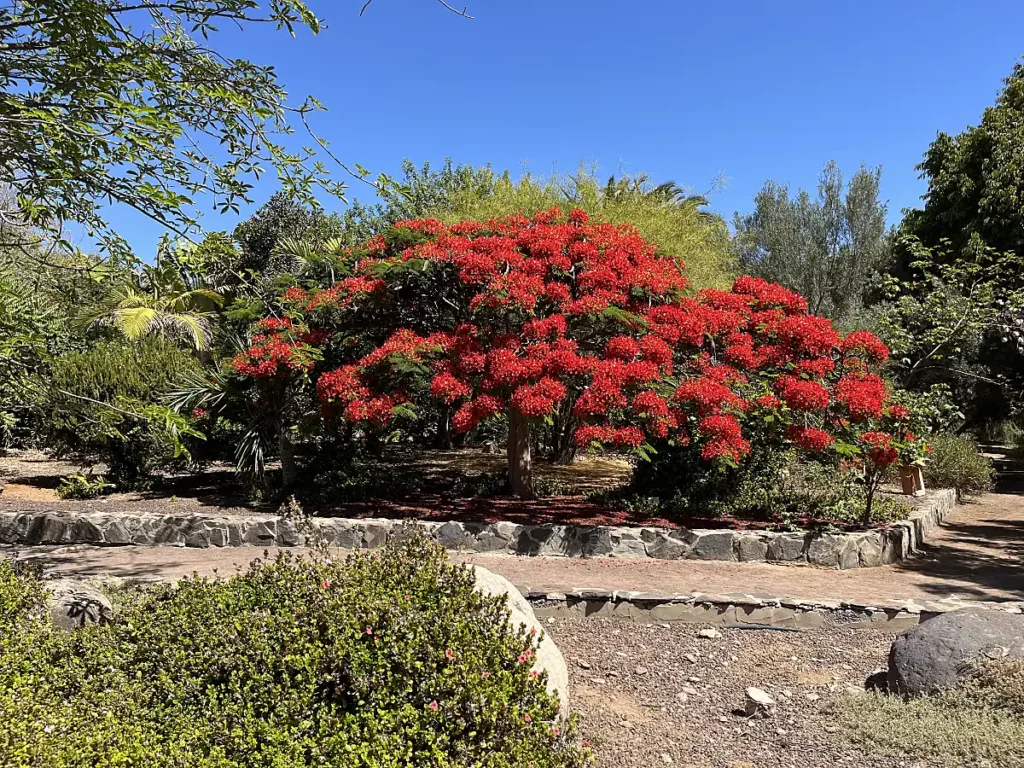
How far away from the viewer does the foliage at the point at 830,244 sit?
24.5 meters

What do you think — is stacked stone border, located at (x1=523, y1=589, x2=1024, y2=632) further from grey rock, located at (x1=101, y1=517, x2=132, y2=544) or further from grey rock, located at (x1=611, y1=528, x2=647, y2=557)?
grey rock, located at (x1=101, y1=517, x2=132, y2=544)

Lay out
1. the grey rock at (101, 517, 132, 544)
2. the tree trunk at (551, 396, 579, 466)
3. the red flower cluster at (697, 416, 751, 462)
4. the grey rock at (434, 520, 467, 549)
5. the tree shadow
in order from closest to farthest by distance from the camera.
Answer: the tree shadow
the red flower cluster at (697, 416, 751, 462)
the grey rock at (434, 520, 467, 549)
the grey rock at (101, 517, 132, 544)
the tree trunk at (551, 396, 579, 466)

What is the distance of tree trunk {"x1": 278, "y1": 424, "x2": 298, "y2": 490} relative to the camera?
11.6 m

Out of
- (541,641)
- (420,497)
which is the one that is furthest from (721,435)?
(420,497)

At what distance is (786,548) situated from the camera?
332 inches

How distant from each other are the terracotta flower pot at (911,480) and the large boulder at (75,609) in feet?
40.2

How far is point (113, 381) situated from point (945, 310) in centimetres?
1425

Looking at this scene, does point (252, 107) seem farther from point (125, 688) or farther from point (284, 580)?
point (125, 688)

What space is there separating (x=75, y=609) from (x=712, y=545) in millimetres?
6384

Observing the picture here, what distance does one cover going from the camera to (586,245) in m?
9.56

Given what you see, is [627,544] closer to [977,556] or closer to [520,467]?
[520,467]

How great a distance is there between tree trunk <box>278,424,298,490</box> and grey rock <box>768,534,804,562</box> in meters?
7.23

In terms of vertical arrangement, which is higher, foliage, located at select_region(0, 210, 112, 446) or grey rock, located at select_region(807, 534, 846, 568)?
foliage, located at select_region(0, 210, 112, 446)

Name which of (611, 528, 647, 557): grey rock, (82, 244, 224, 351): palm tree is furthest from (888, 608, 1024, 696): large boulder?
(82, 244, 224, 351): palm tree
